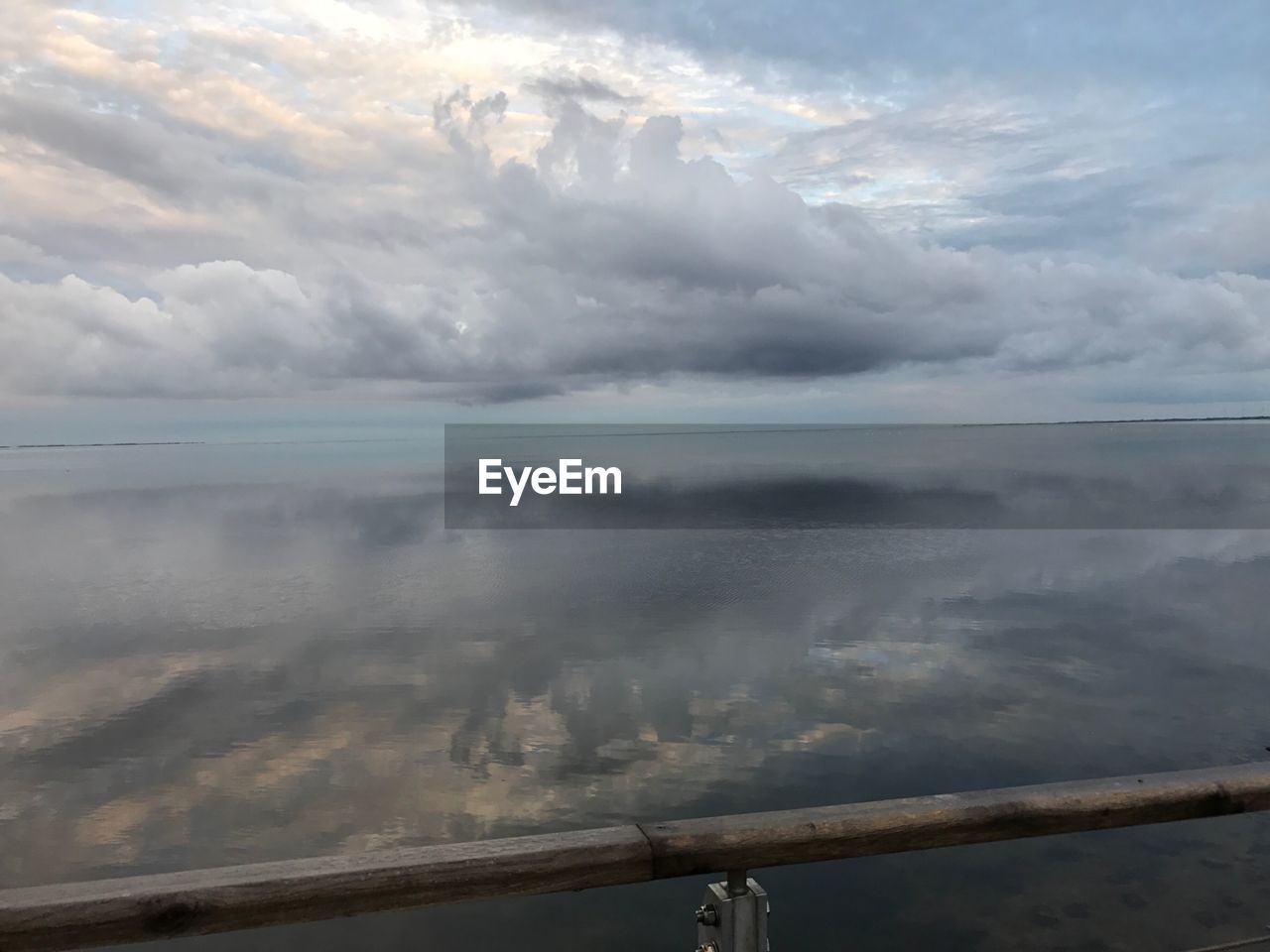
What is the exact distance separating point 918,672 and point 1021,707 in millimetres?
2513

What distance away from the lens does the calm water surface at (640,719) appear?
30.0 feet

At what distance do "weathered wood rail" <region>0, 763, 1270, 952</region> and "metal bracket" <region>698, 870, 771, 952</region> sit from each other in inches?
4.0

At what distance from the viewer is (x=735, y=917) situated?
3.04 m

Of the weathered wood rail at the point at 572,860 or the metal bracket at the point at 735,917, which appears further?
the metal bracket at the point at 735,917

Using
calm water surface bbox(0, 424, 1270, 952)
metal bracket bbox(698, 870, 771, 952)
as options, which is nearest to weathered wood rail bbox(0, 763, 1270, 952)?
metal bracket bbox(698, 870, 771, 952)

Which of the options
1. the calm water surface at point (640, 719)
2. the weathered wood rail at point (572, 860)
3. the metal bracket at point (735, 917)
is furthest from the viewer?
the calm water surface at point (640, 719)

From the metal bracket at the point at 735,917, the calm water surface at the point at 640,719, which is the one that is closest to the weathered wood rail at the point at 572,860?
the metal bracket at the point at 735,917

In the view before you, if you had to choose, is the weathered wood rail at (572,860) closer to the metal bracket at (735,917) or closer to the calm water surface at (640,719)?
the metal bracket at (735,917)

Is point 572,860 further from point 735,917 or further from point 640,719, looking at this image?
point 640,719

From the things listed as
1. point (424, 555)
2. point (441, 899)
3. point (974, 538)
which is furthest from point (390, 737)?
point (974, 538)

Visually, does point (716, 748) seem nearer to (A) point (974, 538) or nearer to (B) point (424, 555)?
(B) point (424, 555)

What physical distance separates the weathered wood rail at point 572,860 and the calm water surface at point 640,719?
6055mm

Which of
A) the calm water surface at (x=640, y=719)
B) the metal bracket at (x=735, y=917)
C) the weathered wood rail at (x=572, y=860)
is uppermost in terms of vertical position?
the weathered wood rail at (x=572, y=860)

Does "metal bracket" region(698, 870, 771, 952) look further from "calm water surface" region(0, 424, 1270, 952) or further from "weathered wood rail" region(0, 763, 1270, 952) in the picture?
"calm water surface" region(0, 424, 1270, 952)
